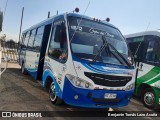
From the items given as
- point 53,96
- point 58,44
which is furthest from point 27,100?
point 58,44

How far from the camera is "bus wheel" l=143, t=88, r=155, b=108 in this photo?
9017 millimetres

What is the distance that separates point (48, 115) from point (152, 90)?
4.46 m

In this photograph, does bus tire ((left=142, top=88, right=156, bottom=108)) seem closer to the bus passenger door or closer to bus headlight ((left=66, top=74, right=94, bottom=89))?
bus headlight ((left=66, top=74, right=94, bottom=89))

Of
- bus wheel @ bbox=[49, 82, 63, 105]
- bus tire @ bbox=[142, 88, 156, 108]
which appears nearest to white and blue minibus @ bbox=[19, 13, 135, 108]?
bus wheel @ bbox=[49, 82, 63, 105]

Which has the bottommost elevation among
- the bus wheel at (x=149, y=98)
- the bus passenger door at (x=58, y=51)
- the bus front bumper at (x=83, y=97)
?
the bus wheel at (x=149, y=98)

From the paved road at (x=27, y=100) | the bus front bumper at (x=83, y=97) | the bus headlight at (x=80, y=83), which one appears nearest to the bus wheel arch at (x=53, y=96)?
the paved road at (x=27, y=100)

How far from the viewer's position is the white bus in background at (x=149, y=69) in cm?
891

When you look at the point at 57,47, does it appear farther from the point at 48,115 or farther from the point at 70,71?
the point at 48,115

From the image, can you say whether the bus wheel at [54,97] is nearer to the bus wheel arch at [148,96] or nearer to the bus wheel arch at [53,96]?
the bus wheel arch at [53,96]

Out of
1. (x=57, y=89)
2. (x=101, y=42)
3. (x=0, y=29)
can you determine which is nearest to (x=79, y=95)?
(x=57, y=89)

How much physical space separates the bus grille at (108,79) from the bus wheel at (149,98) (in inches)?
101

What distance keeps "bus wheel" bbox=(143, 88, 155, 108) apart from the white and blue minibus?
2.20 m

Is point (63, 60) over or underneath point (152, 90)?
over

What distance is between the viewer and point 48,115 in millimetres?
6406
